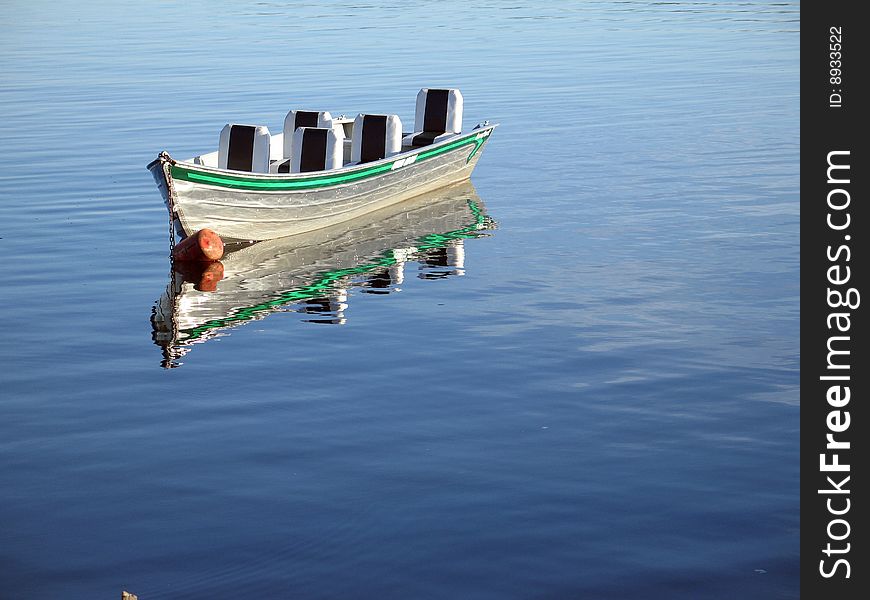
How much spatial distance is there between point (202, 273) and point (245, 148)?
383 cm

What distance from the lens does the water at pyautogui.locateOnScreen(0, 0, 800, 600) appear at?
10.7 metres

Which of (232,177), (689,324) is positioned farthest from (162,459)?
(232,177)

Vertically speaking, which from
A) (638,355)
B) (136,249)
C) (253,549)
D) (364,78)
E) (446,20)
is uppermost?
(446,20)

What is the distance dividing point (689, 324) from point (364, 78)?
1247 inches

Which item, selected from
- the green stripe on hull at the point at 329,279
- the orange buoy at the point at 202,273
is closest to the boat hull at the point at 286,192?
the orange buoy at the point at 202,273

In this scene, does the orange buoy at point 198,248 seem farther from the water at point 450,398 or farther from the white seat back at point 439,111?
the white seat back at point 439,111

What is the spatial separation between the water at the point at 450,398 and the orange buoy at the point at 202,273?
490 mm

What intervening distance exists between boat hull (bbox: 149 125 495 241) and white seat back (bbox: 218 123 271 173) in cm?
132

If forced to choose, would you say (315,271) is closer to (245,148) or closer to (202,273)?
(202,273)

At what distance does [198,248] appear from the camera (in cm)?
2208

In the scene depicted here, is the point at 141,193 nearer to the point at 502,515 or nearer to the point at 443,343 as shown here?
the point at 443,343

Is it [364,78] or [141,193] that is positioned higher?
[364,78]

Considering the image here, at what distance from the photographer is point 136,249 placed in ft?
76.4

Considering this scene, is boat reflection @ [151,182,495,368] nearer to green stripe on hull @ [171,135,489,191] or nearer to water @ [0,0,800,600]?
water @ [0,0,800,600]
